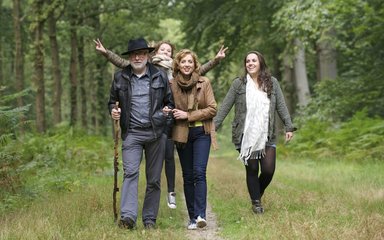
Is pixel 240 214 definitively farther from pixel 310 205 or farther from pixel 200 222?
pixel 310 205

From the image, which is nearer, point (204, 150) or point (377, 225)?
point (377, 225)

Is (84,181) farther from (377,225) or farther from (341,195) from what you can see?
(377,225)

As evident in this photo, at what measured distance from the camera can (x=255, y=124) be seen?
26.9ft

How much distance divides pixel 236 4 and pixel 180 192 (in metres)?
10.5

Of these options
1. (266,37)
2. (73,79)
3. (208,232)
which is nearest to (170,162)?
(208,232)

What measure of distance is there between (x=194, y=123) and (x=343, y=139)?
11.0m

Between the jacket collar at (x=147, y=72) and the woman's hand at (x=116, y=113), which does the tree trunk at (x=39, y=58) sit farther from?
the woman's hand at (x=116, y=113)


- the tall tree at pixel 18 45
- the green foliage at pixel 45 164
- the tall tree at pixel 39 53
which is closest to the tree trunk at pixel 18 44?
the tall tree at pixel 18 45

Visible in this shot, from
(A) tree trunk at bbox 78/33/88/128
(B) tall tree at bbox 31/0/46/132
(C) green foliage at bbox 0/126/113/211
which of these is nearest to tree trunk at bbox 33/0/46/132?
(B) tall tree at bbox 31/0/46/132

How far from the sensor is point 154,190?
301 inches

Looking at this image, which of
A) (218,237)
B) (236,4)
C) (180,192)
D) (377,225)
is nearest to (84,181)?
(180,192)

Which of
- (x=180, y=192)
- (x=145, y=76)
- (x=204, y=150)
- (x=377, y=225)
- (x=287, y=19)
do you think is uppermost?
(x=287, y=19)

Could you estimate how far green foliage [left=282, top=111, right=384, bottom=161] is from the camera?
1550 centimetres

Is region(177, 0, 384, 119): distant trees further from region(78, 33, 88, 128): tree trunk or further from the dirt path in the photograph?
the dirt path
